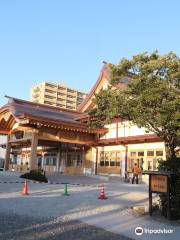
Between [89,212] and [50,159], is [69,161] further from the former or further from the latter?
[89,212]

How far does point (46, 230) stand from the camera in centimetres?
804

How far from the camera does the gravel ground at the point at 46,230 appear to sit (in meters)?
7.40

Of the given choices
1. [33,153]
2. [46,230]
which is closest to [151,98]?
[46,230]

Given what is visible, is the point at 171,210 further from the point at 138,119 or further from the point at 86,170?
the point at 86,170

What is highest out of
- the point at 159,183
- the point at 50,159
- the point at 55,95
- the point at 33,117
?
the point at 55,95

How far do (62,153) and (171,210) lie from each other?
91.2ft

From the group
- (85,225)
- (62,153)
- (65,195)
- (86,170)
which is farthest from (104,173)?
(85,225)

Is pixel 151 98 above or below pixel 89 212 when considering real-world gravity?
above

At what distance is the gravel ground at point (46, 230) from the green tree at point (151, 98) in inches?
164

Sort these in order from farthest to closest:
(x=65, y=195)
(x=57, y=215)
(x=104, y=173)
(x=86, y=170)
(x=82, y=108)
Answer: (x=82, y=108), (x=86, y=170), (x=104, y=173), (x=65, y=195), (x=57, y=215)

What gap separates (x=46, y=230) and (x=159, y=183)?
4196mm

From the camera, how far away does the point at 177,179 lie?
10516 millimetres

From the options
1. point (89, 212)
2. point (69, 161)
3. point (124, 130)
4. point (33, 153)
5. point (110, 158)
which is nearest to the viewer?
point (89, 212)

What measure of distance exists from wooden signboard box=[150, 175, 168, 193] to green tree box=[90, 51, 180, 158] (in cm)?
93
